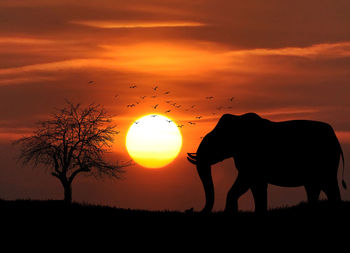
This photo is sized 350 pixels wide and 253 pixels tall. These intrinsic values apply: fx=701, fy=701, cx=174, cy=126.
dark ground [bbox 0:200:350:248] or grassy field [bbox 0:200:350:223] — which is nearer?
dark ground [bbox 0:200:350:248]

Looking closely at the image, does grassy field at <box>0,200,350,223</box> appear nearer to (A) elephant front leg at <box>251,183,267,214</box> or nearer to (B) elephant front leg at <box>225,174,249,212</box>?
(A) elephant front leg at <box>251,183,267,214</box>

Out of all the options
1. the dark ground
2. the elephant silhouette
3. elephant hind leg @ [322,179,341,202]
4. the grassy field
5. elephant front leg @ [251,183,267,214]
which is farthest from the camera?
elephant hind leg @ [322,179,341,202]

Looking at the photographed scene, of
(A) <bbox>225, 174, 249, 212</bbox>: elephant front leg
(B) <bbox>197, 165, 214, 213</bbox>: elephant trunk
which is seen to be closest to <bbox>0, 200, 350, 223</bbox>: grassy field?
(A) <bbox>225, 174, 249, 212</bbox>: elephant front leg

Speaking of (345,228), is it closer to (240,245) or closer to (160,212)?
(240,245)

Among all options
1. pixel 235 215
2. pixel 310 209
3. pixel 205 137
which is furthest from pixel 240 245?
pixel 205 137

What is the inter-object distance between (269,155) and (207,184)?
2.96 metres

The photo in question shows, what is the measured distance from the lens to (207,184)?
1099 inches

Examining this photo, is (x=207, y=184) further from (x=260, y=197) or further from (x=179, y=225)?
(x=179, y=225)

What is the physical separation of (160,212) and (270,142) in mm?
5732

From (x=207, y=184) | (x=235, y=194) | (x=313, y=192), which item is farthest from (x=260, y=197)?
(x=313, y=192)

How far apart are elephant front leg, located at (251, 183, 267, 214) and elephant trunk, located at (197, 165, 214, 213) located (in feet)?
5.47

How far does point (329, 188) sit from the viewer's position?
2972 centimetres

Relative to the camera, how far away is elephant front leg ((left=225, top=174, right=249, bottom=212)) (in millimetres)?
27531

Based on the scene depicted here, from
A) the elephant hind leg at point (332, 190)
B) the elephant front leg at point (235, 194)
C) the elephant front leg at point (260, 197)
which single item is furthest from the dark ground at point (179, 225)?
the elephant hind leg at point (332, 190)
